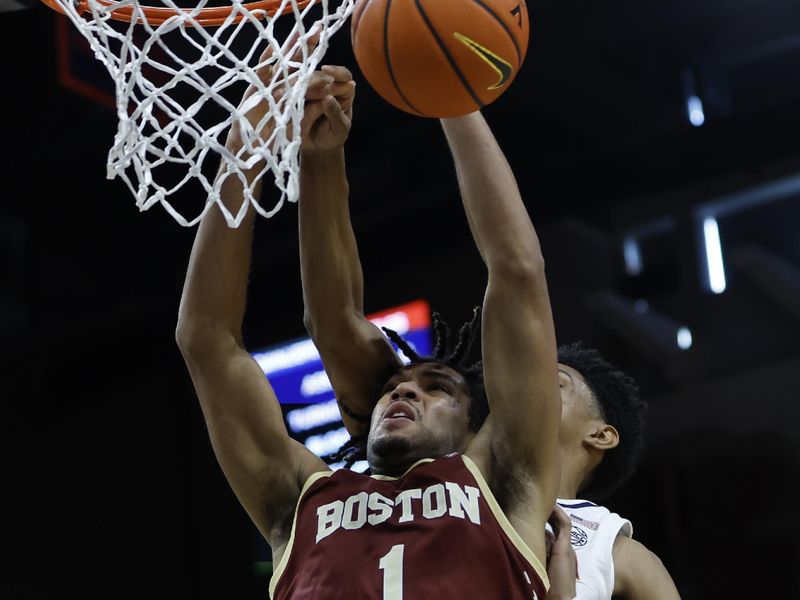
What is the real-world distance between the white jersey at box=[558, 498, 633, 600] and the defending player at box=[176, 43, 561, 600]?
352 mm

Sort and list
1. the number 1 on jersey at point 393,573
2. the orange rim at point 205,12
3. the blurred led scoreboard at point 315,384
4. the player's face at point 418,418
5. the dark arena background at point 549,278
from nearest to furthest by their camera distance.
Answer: the number 1 on jersey at point 393,573 → the player's face at point 418,418 → the orange rim at point 205,12 → the dark arena background at point 549,278 → the blurred led scoreboard at point 315,384

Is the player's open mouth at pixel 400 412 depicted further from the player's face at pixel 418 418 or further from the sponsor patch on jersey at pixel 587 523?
the sponsor patch on jersey at pixel 587 523

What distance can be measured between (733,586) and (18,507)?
10.7 feet

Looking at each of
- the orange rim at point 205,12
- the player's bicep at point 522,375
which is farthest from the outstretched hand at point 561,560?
the orange rim at point 205,12

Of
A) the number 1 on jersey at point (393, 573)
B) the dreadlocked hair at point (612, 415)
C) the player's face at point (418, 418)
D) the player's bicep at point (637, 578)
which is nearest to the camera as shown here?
the number 1 on jersey at point (393, 573)

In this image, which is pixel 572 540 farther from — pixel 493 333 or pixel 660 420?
pixel 660 420

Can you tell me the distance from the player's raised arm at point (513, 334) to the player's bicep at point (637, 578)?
1.51 ft

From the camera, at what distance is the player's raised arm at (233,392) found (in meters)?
2.44

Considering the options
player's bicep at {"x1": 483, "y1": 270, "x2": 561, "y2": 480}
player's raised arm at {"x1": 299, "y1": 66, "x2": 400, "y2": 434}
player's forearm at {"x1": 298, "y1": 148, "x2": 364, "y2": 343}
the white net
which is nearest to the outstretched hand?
player's bicep at {"x1": 483, "y1": 270, "x2": 561, "y2": 480}

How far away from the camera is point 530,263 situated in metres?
2.38

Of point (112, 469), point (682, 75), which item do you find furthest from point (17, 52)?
point (682, 75)

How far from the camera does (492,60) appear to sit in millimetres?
2230

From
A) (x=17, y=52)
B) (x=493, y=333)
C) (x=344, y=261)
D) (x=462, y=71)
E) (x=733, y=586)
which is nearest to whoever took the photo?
(x=462, y=71)

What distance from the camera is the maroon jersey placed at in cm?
221
